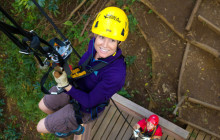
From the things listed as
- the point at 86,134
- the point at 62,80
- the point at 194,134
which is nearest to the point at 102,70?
the point at 62,80

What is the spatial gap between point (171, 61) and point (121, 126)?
2.45 metres

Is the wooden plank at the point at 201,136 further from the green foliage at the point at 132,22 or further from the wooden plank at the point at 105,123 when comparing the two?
the green foliage at the point at 132,22

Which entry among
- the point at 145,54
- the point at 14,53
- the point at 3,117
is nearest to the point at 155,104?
the point at 145,54

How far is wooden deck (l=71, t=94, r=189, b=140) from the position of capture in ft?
14.4

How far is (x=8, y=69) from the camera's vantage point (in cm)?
645

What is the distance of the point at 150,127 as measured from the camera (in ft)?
13.5

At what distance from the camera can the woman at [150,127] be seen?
4.08 m

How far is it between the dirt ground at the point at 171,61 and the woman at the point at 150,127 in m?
1.28

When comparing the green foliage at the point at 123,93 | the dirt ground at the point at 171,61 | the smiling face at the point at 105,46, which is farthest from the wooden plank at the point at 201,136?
the smiling face at the point at 105,46

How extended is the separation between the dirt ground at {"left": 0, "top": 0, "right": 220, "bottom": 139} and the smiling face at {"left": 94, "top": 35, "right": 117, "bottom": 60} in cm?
335

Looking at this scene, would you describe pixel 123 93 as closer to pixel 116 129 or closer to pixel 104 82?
pixel 116 129

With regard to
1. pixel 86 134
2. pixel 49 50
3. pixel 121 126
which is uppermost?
pixel 49 50

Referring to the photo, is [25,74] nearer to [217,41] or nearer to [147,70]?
[147,70]

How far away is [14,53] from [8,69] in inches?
24.8
